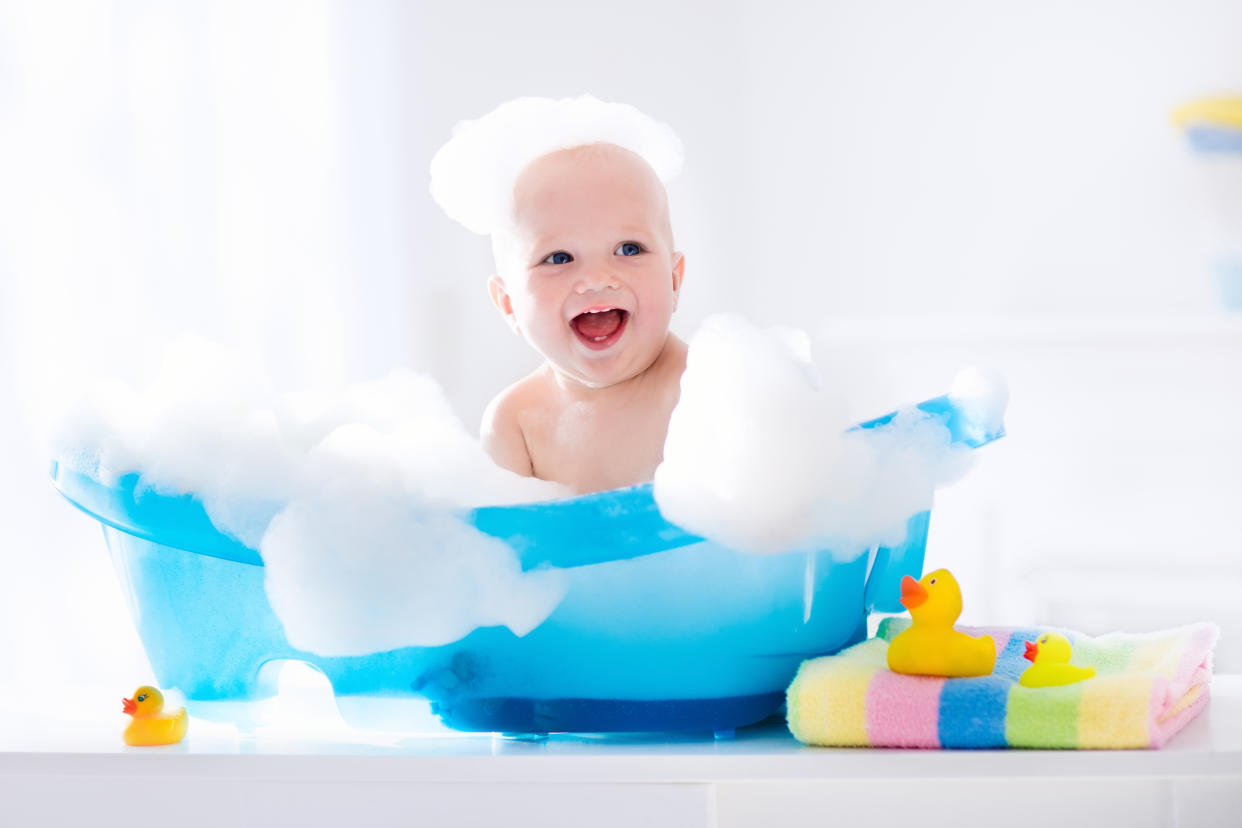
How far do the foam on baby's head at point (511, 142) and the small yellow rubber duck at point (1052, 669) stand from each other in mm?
456

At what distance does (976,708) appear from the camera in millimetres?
581

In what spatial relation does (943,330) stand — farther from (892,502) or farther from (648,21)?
(892,502)

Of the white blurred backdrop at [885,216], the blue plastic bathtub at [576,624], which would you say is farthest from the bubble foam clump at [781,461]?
the white blurred backdrop at [885,216]

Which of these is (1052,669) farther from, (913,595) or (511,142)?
(511,142)

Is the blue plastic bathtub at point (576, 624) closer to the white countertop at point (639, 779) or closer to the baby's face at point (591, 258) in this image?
the white countertop at point (639, 779)

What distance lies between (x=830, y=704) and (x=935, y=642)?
0.21ft

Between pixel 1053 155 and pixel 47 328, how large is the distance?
1606 mm

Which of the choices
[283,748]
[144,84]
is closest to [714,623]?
[283,748]

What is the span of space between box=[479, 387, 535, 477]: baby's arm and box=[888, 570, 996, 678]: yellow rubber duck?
40 cm

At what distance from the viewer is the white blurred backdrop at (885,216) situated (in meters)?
1.93

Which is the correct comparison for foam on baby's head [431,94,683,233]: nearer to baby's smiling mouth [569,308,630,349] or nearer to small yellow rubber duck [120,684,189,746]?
baby's smiling mouth [569,308,630,349]

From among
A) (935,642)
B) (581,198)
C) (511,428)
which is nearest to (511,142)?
(581,198)

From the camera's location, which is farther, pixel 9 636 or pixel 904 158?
pixel 904 158

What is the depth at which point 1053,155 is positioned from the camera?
2.13 meters
